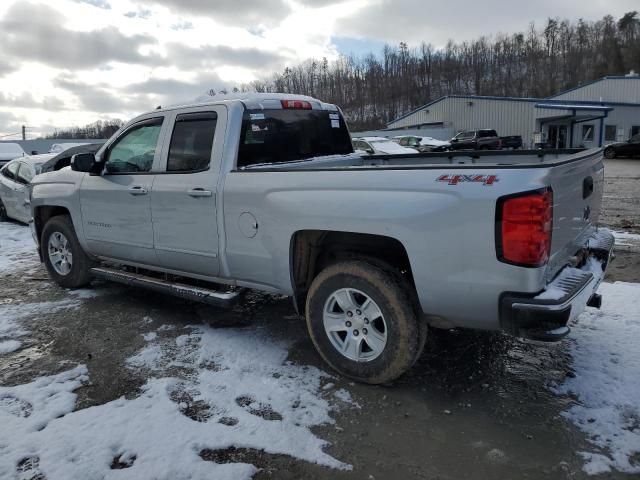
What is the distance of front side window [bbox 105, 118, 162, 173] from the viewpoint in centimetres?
484

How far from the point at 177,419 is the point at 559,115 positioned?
140ft

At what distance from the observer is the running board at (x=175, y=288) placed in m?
4.20

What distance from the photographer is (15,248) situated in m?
9.05

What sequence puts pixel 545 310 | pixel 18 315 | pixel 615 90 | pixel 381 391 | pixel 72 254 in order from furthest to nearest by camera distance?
pixel 615 90
pixel 72 254
pixel 18 315
pixel 381 391
pixel 545 310

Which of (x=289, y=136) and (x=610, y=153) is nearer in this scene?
(x=289, y=136)

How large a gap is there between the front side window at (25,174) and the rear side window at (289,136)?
26.6ft

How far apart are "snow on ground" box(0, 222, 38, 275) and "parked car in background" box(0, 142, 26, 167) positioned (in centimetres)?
473

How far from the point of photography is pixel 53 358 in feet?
13.9

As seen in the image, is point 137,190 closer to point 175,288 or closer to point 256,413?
point 175,288

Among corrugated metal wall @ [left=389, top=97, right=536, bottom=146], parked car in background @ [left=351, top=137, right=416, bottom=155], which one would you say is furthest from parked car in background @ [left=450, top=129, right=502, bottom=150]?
corrugated metal wall @ [left=389, top=97, right=536, bottom=146]

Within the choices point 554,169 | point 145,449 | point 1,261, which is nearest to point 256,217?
point 145,449

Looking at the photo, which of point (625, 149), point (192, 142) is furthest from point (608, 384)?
point (625, 149)

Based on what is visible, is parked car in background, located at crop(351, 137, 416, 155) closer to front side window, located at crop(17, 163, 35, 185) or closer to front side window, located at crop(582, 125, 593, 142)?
front side window, located at crop(17, 163, 35, 185)

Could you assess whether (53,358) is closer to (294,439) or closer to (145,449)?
(145,449)
